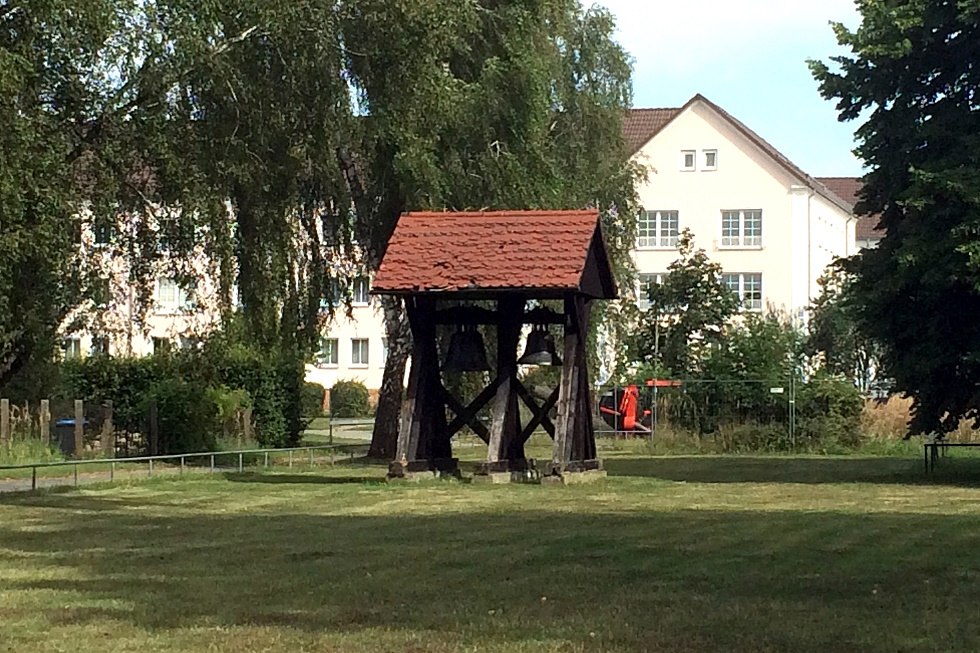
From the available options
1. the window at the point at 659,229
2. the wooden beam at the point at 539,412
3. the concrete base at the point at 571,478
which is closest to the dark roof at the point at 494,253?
the wooden beam at the point at 539,412

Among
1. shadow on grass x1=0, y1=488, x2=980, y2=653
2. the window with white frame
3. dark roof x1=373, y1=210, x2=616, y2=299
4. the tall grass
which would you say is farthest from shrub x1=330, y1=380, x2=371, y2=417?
shadow on grass x1=0, y1=488, x2=980, y2=653

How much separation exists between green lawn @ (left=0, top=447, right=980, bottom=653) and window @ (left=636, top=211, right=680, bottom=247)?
61.2 m

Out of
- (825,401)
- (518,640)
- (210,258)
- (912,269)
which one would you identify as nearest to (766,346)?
(825,401)

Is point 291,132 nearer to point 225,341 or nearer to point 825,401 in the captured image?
point 225,341

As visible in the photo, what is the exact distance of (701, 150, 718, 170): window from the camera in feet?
274

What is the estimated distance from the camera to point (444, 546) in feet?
51.5

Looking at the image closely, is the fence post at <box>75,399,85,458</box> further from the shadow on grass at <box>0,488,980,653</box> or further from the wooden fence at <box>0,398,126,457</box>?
the shadow on grass at <box>0,488,980,653</box>

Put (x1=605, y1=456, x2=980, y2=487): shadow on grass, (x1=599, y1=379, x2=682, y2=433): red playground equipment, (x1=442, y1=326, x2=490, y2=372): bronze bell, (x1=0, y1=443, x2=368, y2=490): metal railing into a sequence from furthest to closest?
1. (x1=599, y1=379, x2=682, y2=433): red playground equipment
2. (x1=605, y1=456, x2=980, y2=487): shadow on grass
3. (x1=0, y1=443, x2=368, y2=490): metal railing
4. (x1=442, y1=326, x2=490, y2=372): bronze bell

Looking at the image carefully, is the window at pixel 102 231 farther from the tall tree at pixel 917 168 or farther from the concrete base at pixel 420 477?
the tall tree at pixel 917 168

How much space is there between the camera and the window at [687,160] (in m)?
83.7

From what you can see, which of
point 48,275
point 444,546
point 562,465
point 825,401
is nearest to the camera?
point 444,546

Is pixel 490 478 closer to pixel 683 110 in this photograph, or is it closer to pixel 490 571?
pixel 490 571

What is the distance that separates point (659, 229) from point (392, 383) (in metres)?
49.7

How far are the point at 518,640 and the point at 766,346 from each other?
36.7 m
